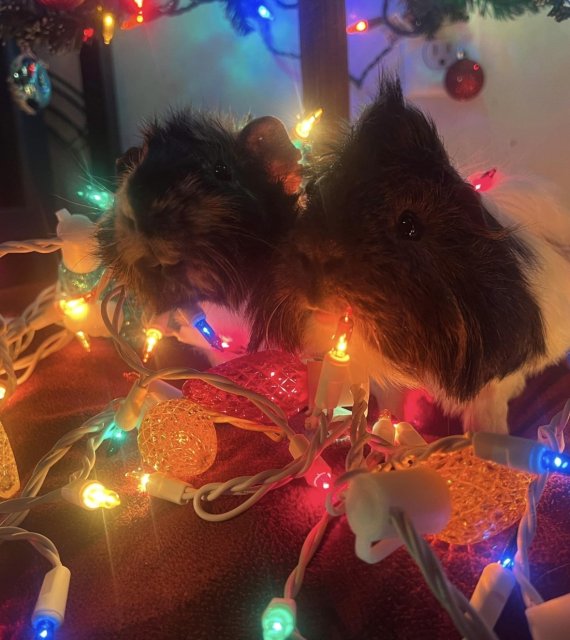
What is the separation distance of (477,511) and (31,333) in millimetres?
908

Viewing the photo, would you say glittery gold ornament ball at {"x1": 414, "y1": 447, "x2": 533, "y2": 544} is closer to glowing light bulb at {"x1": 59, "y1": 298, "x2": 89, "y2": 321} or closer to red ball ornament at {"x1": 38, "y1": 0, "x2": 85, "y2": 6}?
glowing light bulb at {"x1": 59, "y1": 298, "x2": 89, "y2": 321}

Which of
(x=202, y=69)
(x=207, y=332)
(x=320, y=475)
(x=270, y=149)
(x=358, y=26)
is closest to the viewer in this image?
(x=320, y=475)

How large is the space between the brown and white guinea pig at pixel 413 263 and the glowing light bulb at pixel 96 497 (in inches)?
11.9

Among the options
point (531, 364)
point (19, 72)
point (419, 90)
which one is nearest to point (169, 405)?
point (531, 364)

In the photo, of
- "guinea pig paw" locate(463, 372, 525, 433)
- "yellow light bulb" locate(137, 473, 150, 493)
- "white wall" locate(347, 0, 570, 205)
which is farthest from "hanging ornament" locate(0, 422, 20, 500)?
"white wall" locate(347, 0, 570, 205)

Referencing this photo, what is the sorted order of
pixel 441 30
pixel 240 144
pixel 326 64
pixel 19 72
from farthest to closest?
pixel 19 72 → pixel 441 30 → pixel 326 64 → pixel 240 144

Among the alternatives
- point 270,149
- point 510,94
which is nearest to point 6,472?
point 270,149

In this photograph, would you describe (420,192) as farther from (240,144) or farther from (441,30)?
(441,30)

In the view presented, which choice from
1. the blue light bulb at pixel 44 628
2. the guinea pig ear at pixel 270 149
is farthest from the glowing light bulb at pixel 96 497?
the guinea pig ear at pixel 270 149

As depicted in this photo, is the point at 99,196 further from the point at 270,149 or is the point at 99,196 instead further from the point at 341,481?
the point at 341,481

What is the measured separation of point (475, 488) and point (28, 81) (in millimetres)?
1392

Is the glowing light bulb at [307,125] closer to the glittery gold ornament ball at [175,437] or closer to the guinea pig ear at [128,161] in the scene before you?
the guinea pig ear at [128,161]

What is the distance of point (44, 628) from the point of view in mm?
508

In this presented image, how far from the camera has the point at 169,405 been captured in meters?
0.65
